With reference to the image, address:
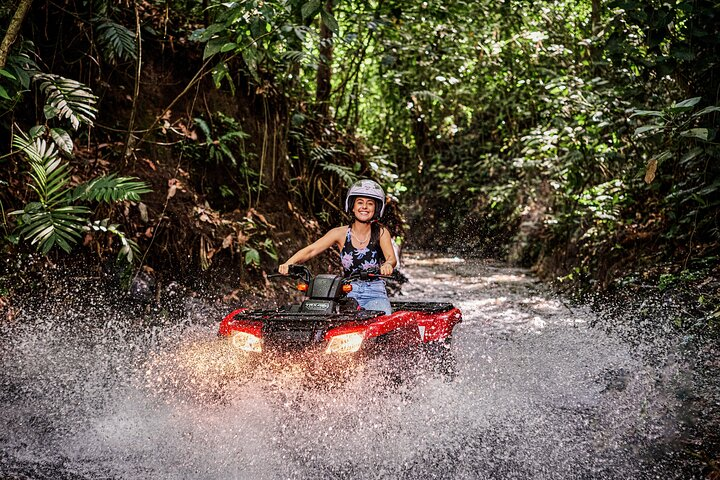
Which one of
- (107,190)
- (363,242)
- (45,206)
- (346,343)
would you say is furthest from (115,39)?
(346,343)

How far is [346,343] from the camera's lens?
4.19 m

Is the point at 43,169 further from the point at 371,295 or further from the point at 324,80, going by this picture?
the point at 324,80

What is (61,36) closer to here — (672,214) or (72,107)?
(72,107)

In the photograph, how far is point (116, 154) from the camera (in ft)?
24.9

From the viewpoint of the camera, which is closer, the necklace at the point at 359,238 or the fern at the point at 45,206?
the fern at the point at 45,206

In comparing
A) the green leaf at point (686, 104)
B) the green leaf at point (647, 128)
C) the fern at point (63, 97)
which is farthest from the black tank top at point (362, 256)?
the green leaf at point (686, 104)

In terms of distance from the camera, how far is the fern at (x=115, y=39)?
702 centimetres

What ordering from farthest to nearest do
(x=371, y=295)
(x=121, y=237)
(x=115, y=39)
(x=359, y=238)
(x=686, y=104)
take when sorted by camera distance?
(x=115, y=39)
(x=121, y=237)
(x=359, y=238)
(x=371, y=295)
(x=686, y=104)

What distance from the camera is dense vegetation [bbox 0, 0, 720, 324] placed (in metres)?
6.21

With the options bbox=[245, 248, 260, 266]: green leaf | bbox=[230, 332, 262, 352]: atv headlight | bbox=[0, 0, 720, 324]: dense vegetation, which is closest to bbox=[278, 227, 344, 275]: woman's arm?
bbox=[230, 332, 262, 352]: atv headlight

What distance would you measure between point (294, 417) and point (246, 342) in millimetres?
583

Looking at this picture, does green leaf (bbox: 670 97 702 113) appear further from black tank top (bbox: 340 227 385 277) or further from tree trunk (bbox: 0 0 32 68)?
tree trunk (bbox: 0 0 32 68)

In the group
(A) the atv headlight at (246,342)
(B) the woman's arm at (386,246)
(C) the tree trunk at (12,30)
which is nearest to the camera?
(A) the atv headlight at (246,342)

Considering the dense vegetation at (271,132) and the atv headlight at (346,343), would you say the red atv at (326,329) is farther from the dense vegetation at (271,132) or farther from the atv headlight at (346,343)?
the dense vegetation at (271,132)
